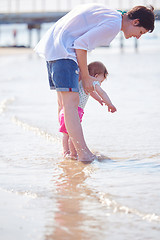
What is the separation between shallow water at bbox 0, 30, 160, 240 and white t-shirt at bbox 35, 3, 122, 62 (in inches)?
28.8

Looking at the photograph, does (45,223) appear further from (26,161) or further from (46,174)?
(26,161)

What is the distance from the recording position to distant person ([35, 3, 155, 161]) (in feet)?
10.2

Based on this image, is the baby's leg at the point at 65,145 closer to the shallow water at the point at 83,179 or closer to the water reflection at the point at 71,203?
the shallow water at the point at 83,179

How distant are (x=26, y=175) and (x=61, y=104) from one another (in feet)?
2.73

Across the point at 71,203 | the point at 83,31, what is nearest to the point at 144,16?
the point at 83,31

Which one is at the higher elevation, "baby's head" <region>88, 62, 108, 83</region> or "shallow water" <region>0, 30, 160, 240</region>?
"baby's head" <region>88, 62, 108, 83</region>

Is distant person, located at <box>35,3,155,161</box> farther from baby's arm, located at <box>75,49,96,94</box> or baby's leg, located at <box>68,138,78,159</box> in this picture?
baby's leg, located at <box>68,138,78,159</box>

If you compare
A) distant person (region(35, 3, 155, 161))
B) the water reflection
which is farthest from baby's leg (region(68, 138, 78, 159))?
the water reflection

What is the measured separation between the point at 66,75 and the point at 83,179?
0.75 m

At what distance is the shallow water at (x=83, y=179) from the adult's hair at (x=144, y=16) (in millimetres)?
877

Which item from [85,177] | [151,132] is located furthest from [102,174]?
[151,132]

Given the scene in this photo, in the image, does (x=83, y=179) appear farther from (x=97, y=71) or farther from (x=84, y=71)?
(x=97, y=71)

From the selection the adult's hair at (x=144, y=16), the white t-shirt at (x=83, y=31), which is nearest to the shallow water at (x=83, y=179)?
the white t-shirt at (x=83, y=31)

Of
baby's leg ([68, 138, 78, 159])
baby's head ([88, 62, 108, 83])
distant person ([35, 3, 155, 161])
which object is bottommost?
baby's leg ([68, 138, 78, 159])
